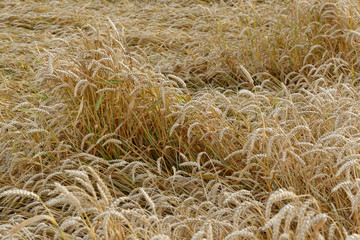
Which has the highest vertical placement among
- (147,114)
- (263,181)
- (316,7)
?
(316,7)

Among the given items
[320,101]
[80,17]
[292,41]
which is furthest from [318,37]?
[80,17]

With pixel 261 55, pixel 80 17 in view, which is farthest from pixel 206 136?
pixel 80 17

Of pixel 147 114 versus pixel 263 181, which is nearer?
pixel 263 181

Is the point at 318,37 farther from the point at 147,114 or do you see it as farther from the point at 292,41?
the point at 147,114

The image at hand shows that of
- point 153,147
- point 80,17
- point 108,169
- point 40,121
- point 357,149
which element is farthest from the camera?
point 80,17

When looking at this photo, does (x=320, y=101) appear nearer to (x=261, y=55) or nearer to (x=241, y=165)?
(x=241, y=165)

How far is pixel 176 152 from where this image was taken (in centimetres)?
250

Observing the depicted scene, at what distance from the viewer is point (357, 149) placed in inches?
83.3

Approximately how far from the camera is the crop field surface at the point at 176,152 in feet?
5.69

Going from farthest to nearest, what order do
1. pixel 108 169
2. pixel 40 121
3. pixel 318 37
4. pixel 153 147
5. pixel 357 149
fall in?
pixel 318 37 → pixel 40 121 → pixel 153 147 → pixel 108 169 → pixel 357 149

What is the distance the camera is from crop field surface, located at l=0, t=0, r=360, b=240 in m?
1.73

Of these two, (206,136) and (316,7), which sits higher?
(316,7)

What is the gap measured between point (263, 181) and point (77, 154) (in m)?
0.88

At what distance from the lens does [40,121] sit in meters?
2.79
